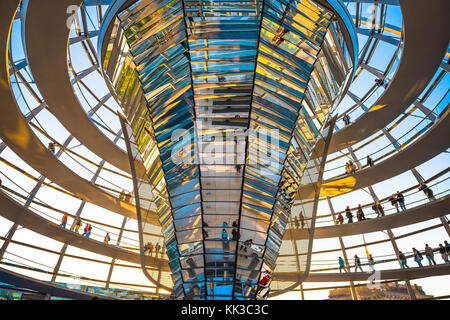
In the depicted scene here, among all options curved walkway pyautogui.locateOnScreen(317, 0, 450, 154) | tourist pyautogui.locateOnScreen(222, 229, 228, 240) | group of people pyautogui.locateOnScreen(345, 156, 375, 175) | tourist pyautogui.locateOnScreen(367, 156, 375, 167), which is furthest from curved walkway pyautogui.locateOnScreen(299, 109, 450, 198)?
tourist pyautogui.locateOnScreen(222, 229, 228, 240)

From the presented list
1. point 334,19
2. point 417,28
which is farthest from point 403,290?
point 334,19

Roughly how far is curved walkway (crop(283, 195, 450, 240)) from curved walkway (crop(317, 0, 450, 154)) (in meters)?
3.88

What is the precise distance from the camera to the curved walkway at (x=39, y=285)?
1272 cm

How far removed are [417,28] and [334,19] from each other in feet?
11.1

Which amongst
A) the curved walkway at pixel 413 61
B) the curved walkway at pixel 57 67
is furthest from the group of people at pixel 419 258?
the curved walkway at pixel 57 67

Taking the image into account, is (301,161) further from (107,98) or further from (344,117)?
(107,98)

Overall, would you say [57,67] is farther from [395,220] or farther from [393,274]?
[393,274]

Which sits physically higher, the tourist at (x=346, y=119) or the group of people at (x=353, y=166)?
the tourist at (x=346, y=119)

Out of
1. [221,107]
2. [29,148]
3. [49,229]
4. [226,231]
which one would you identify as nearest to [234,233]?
[226,231]

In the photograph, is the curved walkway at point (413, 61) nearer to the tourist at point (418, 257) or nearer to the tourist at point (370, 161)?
the tourist at point (370, 161)

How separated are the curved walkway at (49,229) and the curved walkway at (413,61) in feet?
36.5

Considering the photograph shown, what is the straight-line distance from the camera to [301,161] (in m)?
9.09
